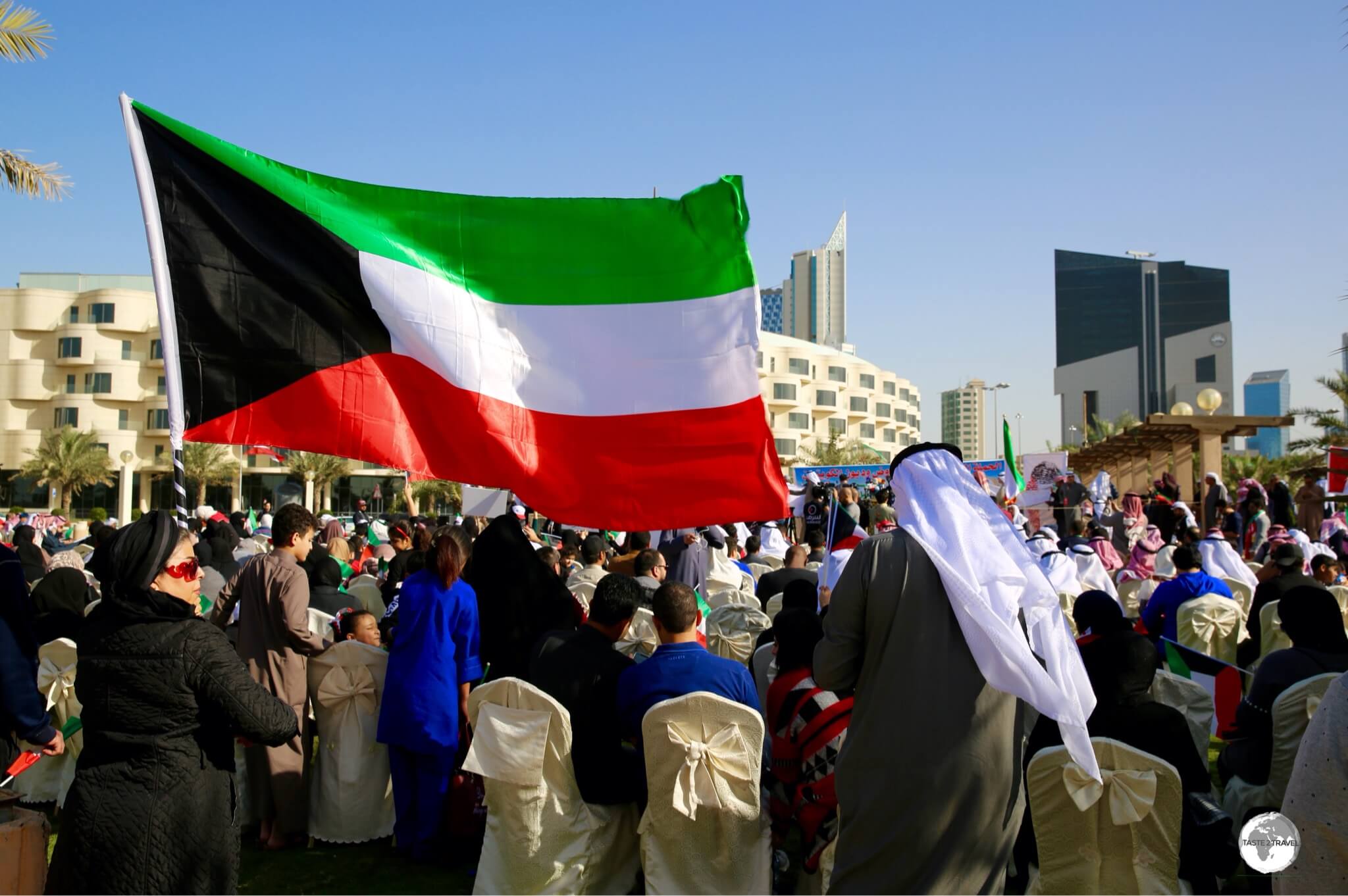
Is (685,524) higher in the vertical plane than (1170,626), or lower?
higher

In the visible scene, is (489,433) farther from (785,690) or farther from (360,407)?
(785,690)

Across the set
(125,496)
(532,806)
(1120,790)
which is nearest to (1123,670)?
(1120,790)

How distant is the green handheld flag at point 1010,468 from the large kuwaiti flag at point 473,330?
1015 cm

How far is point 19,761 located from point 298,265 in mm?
2476

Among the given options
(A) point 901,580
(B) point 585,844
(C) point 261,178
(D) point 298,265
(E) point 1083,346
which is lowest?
(B) point 585,844

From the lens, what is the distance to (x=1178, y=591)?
26.2 feet

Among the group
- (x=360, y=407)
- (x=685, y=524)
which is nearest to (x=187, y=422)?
(x=360, y=407)

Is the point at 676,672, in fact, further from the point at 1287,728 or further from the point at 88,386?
the point at 88,386

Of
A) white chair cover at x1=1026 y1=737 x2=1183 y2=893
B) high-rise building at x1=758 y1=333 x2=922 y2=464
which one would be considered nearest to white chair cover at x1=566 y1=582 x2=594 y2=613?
white chair cover at x1=1026 y1=737 x2=1183 y2=893

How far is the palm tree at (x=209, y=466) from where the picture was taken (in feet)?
212

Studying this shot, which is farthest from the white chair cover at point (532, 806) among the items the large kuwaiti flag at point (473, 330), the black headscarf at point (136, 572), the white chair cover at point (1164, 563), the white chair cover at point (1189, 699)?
the white chair cover at point (1164, 563)

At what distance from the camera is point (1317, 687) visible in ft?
14.6

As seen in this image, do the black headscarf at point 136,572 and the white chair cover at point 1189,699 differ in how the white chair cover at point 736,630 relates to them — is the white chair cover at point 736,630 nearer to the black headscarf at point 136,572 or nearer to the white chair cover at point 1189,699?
the white chair cover at point 1189,699

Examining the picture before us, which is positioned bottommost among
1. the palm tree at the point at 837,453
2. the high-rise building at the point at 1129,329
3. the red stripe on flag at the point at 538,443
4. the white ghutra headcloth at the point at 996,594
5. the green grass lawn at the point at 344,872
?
the green grass lawn at the point at 344,872
